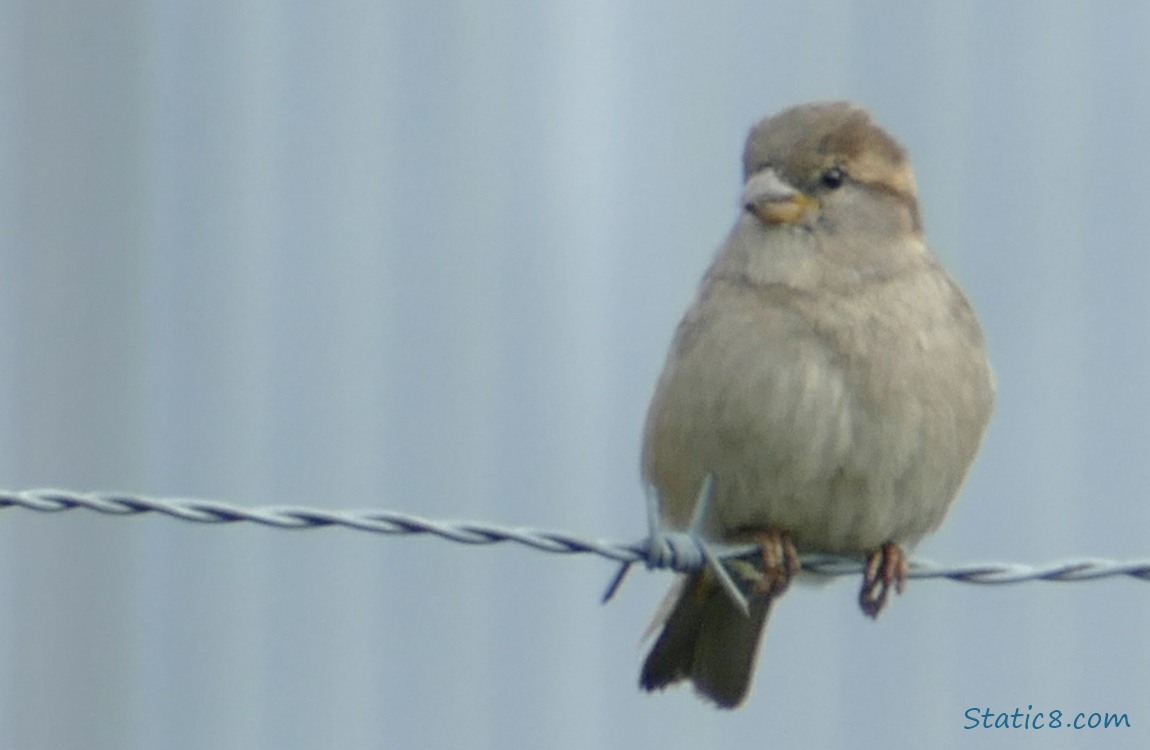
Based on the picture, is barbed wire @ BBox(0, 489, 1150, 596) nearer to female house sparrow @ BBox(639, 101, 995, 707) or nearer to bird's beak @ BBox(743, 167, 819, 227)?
female house sparrow @ BBox(639, 101, 995, 707)

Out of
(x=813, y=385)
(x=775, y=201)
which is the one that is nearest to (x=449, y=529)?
(x=813, y=385)

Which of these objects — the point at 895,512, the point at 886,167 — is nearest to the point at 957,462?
the point at 895,512

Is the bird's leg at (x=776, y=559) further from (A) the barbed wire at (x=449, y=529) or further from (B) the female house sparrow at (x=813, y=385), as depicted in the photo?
(A) the barbed wire at (x=449, y=529)

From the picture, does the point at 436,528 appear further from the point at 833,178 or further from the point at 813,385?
the point at 833,178

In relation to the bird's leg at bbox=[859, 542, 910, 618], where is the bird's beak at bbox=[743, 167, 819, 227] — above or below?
above

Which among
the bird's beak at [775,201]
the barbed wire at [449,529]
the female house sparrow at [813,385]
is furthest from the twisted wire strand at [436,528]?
the bird's beak at [775,201]

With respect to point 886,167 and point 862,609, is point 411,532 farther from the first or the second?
point 886,167

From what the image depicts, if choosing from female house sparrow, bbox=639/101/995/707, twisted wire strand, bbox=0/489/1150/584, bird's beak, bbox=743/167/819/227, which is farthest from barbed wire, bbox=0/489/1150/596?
bird's beak, bbox=743/167/819/227
